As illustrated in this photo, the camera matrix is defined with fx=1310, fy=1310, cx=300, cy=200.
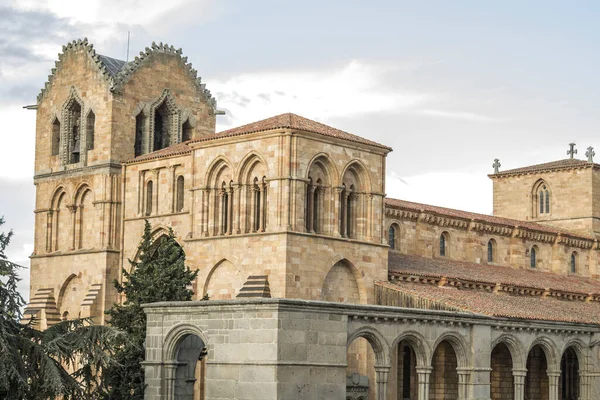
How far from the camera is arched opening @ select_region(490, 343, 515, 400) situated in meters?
58.3

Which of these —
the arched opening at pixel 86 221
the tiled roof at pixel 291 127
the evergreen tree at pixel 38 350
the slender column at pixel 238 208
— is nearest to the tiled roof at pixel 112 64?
the arched opening at pixel 86 221

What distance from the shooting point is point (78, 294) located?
6069 cm

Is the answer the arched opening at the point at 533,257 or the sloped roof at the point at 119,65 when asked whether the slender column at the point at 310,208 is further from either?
the arched opening at the point at 533,257

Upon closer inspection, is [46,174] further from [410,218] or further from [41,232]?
[410,218]

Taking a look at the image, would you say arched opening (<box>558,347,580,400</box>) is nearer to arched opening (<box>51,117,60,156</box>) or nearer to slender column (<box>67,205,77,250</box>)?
slender column (<box>67,205,77,250</box>)

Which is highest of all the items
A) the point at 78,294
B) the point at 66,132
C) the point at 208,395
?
the point at 66,132

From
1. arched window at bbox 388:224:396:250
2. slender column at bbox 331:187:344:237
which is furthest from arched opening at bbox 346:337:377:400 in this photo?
arched window at bbox 388:224:396:250

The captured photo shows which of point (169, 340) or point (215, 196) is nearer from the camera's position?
point (169, 340)

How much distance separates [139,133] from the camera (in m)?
62.5

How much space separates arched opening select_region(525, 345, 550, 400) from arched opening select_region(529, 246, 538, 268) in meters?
8.57

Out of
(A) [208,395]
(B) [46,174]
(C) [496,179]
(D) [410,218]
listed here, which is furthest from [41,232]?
(C) [496,179]

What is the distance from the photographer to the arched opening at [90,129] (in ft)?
204

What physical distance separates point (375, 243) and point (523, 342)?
24.0 feet

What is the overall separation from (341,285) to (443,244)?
12.8 m
